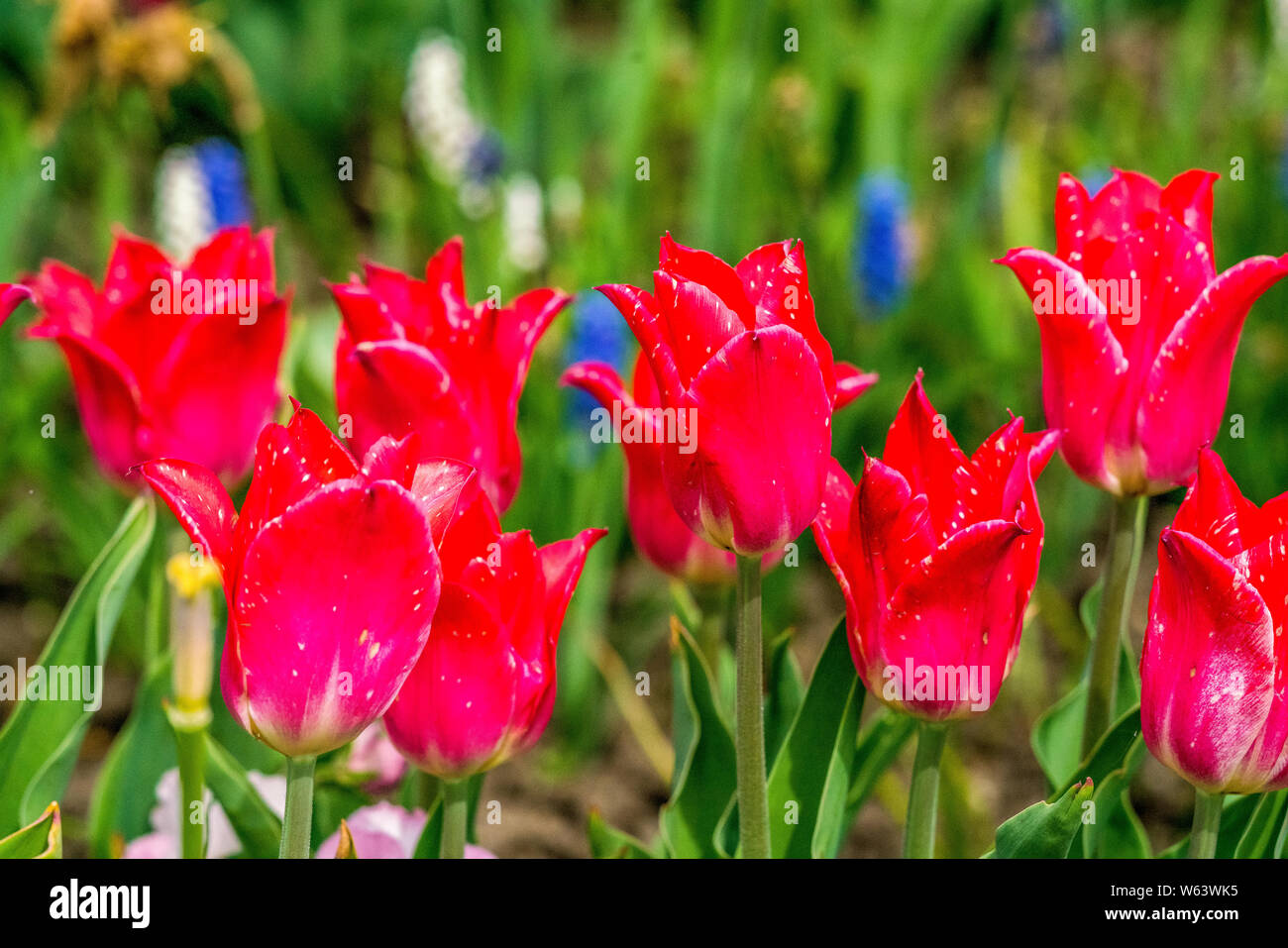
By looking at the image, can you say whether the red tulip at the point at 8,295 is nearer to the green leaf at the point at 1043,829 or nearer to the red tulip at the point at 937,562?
the red tulip at the point at 937,562

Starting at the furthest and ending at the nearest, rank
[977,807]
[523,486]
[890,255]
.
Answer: [890,255] < [523,486] < [977,807]

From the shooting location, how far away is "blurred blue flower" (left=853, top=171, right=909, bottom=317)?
80.0 inches

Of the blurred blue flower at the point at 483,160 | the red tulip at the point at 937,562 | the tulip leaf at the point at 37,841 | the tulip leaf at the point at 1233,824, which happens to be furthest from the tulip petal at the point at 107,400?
the blurred blue flower at the point at 483,160

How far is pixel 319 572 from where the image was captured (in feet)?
2.01

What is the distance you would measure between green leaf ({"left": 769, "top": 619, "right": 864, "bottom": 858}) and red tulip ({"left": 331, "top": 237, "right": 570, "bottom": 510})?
0.22m

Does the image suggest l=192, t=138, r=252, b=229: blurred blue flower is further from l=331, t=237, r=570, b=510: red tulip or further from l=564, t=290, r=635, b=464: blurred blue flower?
l=331, t=237, r=570, b=510: red tulip

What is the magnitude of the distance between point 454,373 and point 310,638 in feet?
0.73

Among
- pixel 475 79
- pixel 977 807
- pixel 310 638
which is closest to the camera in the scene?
pixel 310 638

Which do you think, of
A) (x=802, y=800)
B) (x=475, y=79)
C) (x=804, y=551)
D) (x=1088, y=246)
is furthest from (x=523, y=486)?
(x=1088, y=246)

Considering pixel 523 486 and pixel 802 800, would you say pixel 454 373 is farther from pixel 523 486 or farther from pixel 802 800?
pixel 523 486

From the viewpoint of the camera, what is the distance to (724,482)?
0.66 meters

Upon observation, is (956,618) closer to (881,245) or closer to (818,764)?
(818,764)

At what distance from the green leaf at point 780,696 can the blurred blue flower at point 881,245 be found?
3.86 ft

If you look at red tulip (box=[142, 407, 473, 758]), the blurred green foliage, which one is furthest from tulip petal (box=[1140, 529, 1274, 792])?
the blurred green foliage
